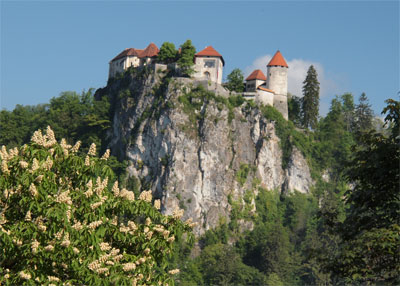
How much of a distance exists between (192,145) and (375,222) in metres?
64.7

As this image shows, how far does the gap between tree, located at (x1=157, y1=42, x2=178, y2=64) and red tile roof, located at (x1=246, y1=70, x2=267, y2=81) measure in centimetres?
935

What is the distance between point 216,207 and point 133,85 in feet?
57.4

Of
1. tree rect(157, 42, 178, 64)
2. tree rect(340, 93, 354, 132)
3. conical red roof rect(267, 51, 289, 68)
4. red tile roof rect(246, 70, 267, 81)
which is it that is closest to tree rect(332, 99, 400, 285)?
tree rect(157, 42, 178, 64)

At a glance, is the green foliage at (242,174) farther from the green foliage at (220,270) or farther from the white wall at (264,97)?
the green foliage at (220,270)

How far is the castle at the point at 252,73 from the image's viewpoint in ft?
261

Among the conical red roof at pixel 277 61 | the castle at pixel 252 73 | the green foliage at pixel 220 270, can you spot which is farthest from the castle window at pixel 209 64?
the green foliage at pixel 220 270

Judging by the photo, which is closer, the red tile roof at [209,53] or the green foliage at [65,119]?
the red tile roof at [209,53]

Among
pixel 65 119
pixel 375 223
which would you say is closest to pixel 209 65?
pixel 65 119

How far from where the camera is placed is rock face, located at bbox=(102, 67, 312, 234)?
75188mm

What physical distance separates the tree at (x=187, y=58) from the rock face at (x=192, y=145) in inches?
64.6

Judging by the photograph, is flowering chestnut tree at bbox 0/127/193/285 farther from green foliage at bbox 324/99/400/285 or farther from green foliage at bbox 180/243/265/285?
green foliage at bbox 180/243/265/285

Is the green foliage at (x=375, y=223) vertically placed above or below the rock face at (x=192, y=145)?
below

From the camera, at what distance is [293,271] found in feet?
241

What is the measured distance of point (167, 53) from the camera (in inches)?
3135
